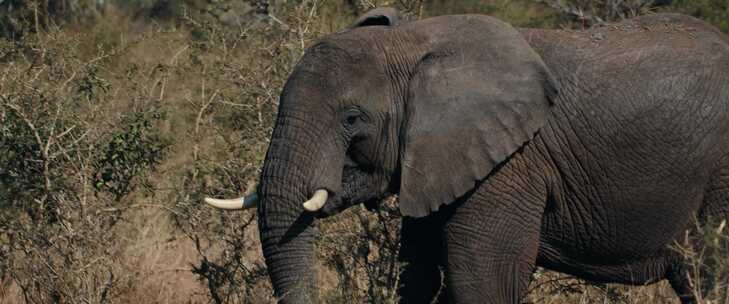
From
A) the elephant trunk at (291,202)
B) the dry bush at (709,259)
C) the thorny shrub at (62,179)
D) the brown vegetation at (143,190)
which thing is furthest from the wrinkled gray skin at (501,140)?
the thorny shrub at (62,179)

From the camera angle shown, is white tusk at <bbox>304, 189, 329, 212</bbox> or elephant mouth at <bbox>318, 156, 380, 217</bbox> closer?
white tusk at <bbox>304, 189, 329, 212</bbox>

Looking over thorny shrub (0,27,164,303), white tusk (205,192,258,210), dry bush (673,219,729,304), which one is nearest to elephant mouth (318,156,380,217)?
white tusk (205,192,258,210)

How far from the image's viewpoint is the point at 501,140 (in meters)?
5.59

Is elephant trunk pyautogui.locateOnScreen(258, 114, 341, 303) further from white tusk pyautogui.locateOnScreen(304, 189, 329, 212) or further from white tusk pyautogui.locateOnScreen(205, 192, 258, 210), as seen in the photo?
white tusk pyautogui.locateOnScreen(205, 192, 258, 210)

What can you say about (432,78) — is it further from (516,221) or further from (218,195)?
(218,195)

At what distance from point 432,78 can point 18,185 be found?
2600 millimetres

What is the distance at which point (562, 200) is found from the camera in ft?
19.3

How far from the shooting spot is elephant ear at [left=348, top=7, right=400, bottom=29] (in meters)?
5.93

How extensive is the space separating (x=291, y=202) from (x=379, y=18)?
1065mm

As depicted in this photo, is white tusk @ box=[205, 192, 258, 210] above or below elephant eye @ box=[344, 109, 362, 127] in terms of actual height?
below

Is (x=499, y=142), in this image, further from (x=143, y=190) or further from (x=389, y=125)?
(x=143, y=190)

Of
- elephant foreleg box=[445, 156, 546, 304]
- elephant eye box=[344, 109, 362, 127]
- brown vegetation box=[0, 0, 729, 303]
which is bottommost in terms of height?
brown vegetation box=[0, 0, 729, 303]

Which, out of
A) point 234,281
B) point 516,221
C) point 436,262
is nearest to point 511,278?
point 516,221

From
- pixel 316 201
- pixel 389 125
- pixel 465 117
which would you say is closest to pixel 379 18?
pixel 389 125
